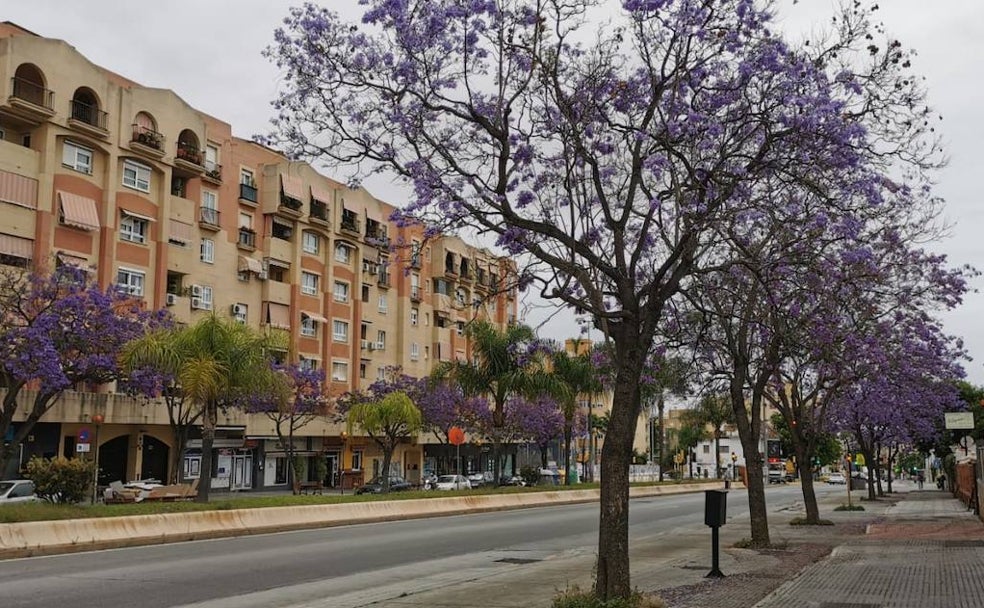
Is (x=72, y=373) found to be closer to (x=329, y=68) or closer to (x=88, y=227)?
(x=88, y=227)

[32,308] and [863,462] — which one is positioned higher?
[32,308]

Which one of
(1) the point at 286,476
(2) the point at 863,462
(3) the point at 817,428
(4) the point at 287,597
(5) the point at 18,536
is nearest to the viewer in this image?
(4) the point at 287,597

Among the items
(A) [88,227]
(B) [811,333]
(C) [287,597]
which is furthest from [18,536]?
(A) [88,227]

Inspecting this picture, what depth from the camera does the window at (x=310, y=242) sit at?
56444 millimetres

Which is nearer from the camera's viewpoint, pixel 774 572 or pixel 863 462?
pixel 774 572

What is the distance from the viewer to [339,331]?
59.5 m

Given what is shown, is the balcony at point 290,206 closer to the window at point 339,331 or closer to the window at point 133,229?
the window at point 339,331

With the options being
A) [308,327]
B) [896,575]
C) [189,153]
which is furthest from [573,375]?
[896,575]

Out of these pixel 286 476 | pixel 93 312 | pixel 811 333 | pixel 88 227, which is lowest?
pixel 286 476

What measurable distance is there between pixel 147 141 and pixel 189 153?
2.99 meters

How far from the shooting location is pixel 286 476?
56.3 meters

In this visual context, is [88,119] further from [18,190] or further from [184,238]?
[184,238]

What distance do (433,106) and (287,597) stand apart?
23.2ft

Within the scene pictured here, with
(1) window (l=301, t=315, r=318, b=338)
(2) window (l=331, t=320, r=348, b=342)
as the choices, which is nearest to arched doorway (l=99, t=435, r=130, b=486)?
(1) window (l=301, t=315, r=318, b=338)
